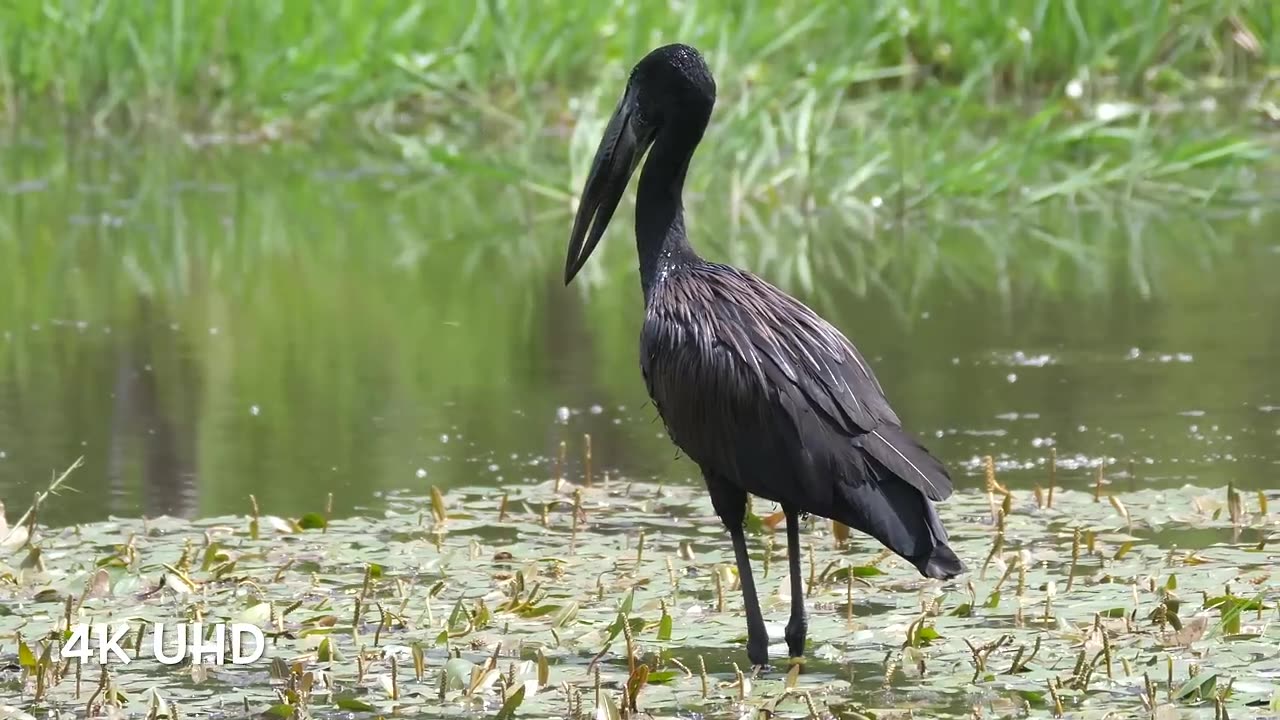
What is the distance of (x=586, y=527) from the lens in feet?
21.1

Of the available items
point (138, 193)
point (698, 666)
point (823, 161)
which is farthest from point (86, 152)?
point (698, 666)

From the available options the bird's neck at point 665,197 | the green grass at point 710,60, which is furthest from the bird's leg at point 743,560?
the green grass at point 710,60

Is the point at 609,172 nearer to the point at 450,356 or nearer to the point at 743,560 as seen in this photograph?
the point at 743,560

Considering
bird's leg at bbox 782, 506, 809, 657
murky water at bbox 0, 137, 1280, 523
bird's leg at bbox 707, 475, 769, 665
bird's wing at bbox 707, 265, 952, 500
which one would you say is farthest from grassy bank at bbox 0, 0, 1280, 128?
bird's leg at bbox 782, 506, 809, 657

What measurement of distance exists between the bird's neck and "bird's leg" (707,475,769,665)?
0.67 metres

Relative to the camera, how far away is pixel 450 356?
9.34 meters

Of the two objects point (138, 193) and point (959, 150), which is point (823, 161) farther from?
point (138, 193)

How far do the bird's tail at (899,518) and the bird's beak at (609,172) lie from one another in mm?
1216

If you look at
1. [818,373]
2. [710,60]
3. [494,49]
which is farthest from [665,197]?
[494,49]

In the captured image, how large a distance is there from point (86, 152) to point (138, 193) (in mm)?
1952

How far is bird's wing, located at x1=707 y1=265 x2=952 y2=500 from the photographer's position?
192 inches

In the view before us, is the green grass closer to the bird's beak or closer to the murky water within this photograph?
the murky water

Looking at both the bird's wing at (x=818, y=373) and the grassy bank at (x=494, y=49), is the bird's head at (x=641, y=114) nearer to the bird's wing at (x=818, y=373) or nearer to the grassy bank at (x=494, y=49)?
the bird's wing at (x=818, y=373)

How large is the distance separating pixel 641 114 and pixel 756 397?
101 cm
